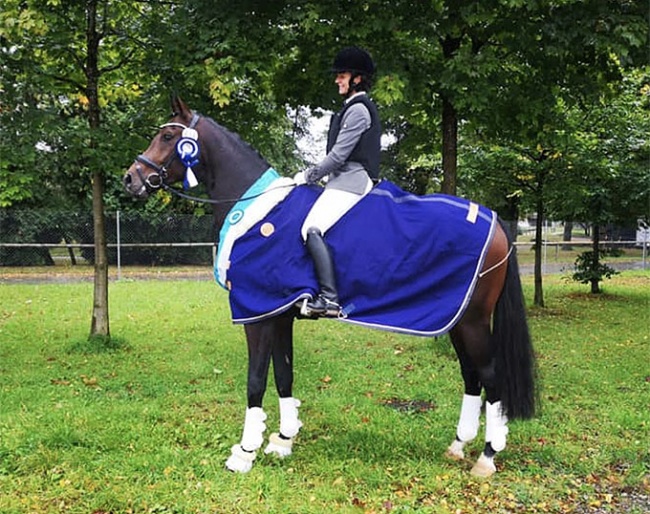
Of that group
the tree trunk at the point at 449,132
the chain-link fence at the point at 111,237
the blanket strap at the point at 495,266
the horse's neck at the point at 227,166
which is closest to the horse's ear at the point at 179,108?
the horse's neck at the point at 227,166

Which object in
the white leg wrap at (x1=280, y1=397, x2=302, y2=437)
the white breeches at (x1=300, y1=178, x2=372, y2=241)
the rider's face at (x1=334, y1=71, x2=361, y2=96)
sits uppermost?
the rider's face at (x1=334, y1=71, x2=361, y2=96)

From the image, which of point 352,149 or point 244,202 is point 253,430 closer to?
point 244,202

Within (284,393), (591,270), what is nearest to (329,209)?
(284,393)

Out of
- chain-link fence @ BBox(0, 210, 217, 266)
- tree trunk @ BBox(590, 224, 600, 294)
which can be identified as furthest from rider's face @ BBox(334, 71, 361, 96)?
chain-link fence @ BBox(0, 210, 217, 266)

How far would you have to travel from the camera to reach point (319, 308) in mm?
→ 4219

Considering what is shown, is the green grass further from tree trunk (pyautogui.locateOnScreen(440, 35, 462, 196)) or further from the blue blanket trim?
tree trunk (pyautogui.locateOnScreen(440, 35, 462, 196))

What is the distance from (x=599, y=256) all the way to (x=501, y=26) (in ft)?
32.2

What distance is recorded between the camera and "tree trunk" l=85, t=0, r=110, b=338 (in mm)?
7594

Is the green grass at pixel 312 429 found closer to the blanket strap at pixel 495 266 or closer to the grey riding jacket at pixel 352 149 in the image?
the blanket strap at pixel 495 266

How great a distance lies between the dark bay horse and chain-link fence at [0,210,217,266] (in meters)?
14.2

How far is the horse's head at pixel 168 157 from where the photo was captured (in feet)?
14.7

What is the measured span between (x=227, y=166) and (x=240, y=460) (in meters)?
2.22

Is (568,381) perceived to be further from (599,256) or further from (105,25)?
(599,256)

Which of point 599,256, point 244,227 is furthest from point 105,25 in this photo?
point 599,256
